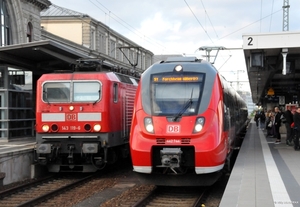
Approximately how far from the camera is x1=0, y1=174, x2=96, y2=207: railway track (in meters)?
10.4

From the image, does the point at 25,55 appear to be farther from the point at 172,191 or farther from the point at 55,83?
the point at 172,191

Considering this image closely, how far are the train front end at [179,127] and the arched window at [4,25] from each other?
2276 cm

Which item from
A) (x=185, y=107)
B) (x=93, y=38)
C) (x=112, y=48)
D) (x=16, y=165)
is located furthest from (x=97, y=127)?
(x=112, y=48)

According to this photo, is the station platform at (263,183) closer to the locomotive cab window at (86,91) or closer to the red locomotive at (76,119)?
the red locomotive at (76,119)

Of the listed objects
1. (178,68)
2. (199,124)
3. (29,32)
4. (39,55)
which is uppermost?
(29,32)

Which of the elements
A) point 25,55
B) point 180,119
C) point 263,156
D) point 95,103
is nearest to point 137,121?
point 180,119

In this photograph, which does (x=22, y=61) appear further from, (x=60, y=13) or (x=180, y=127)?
(x=60, y=13)

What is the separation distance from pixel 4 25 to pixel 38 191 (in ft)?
73.2

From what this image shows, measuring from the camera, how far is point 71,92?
13320mm

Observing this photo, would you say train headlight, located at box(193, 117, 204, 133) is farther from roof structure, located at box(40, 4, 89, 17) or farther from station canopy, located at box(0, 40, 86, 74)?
roof structure, located at box(40, 4, 89, 17)

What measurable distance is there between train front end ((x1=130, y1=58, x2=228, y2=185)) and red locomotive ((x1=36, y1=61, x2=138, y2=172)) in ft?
8.49

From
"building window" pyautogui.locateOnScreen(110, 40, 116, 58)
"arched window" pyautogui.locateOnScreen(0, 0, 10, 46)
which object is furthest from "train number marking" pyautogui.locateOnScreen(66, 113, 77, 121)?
"building window" pyautogui.locateOnScreen(110, 40, 116, 58)

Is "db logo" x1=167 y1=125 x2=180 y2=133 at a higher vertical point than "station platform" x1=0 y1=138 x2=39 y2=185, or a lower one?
higher

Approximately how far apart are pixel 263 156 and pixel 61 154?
20.5 ft
